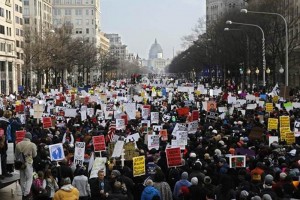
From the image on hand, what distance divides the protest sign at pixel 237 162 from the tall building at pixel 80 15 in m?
172

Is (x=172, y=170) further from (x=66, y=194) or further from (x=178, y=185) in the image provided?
(x=66, y=194)

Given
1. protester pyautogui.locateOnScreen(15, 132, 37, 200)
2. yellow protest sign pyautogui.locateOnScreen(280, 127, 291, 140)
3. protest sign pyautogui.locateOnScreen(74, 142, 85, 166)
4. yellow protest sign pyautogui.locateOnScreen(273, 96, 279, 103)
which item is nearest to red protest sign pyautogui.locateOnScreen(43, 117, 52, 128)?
protester pyautogui.locateOnScreen(15, 132, 37, 200)

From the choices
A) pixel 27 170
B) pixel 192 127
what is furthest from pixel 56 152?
pixel 192 127

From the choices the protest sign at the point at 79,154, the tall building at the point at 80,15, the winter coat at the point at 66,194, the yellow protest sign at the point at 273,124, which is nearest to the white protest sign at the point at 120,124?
the yellow protest sign at the point at 273,124

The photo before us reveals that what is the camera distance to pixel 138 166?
13.1m

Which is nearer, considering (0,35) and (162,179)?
(162,179)

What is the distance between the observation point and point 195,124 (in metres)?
20.8

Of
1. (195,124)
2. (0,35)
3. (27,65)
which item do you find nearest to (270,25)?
(27,65)

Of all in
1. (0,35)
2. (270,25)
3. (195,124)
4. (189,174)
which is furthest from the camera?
(0,35)

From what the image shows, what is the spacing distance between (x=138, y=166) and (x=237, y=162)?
7.35ft

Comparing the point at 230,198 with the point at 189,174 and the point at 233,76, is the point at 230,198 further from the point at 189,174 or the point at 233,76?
the point at 233,76

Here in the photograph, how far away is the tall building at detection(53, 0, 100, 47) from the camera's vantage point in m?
184

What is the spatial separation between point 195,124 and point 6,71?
67535 mm

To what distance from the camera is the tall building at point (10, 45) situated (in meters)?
84.1
